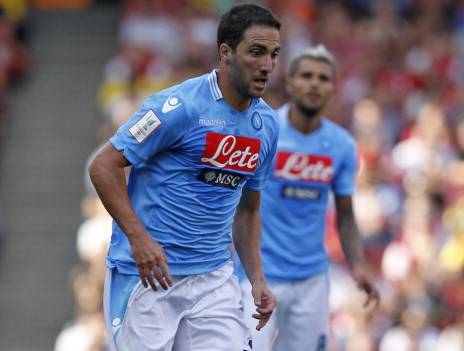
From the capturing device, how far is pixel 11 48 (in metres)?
17.8

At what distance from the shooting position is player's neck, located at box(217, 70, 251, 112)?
21.7 ft

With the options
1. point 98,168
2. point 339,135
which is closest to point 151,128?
point 98,168

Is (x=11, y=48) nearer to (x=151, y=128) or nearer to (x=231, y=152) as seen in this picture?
(x=231, y=152)

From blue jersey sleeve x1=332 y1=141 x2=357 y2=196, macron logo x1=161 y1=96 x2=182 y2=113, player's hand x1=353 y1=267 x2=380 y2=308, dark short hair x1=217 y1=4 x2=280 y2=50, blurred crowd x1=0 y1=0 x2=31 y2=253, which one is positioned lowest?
player's hand x1=353 y1=267 x2=380 y2=308

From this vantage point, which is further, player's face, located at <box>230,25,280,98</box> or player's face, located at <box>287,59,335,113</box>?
player's face, located at <box>287,59,335,113</box>

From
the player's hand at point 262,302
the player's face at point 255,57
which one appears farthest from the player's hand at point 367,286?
the player's face at point 255,57

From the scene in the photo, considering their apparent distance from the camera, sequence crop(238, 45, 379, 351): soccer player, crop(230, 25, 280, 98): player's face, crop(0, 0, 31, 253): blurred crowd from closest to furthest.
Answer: crop(230, 25, 280, 98): player's face, crop(238, 45, 379, 351): soccer player, crop(0, 0, 31, 253): blurred crowd

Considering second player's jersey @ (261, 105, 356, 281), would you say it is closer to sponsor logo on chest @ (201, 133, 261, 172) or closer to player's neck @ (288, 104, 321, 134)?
player's neck @ (288, 104, 321, 134)

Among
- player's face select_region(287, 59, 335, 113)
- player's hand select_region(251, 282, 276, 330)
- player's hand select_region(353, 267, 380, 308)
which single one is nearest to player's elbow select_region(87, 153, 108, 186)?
player's hand select_region(251, 282, 276, 330)

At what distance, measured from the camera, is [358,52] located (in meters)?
15.7

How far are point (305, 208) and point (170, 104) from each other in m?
2.55

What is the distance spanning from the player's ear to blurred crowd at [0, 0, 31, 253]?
11000 millimetres

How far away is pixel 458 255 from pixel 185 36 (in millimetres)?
5495

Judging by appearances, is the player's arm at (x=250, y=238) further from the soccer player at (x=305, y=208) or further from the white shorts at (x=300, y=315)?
the white shorts at (x=300, y=315)
